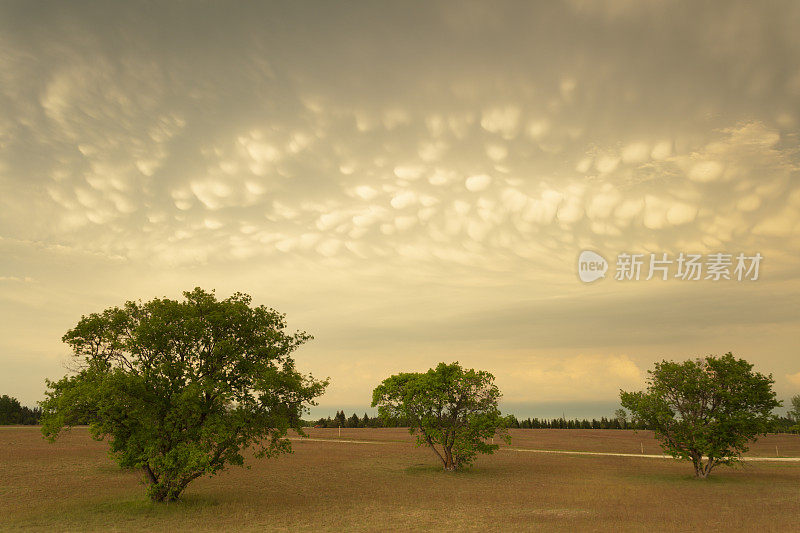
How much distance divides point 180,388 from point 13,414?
160m

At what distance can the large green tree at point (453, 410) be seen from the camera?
48.9 meters

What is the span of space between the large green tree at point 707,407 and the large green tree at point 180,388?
31.2 metres

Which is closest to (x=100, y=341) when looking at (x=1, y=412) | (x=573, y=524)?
(x=573, y=524)

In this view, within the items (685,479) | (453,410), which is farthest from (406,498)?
(685,479)

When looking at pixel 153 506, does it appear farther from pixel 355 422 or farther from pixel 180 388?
pixel 355 422

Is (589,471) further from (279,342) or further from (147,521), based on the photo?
(147,521)

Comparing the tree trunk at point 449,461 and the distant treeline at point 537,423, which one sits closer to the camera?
the tree trunk at point 449,461

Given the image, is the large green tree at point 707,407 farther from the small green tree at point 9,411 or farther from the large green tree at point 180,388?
the small green tree at point 9,411

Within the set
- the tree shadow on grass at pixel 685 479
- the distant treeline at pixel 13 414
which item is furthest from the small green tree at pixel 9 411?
the tree shadow on grass at pixel 685 479

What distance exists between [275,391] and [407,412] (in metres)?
21.8

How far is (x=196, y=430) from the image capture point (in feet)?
94.5

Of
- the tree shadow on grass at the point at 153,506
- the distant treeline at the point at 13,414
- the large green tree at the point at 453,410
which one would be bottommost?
the distant treeline at the point at 13,414

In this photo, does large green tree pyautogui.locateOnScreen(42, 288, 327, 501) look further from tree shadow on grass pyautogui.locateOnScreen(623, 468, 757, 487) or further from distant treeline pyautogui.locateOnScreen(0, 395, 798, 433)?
distant treeline pyautogui.locateOnScreen(0, 395, 798, 433)

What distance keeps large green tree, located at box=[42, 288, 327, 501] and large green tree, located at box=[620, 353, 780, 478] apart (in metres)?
31.2
